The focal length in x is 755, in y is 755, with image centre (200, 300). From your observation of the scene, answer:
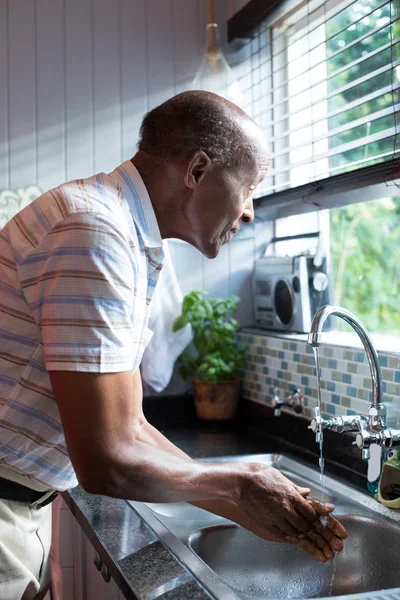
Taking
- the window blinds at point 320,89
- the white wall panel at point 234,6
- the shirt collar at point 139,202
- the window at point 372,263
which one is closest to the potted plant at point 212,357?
the window blinds at point 320,89

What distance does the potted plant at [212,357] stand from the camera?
2311mm

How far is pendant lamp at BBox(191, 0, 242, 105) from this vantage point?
2275 millimetres

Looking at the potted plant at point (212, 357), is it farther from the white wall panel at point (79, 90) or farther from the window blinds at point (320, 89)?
the white wall panel at point (79, 90)

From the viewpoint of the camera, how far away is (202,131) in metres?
1.12

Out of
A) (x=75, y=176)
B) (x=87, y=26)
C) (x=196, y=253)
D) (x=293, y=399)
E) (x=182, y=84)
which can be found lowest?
(x=293, y=399)

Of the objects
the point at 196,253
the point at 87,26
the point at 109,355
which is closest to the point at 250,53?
the point at 87,26

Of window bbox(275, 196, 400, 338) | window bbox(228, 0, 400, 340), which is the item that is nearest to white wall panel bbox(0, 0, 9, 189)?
window bbox(228, 0, 400, 340)

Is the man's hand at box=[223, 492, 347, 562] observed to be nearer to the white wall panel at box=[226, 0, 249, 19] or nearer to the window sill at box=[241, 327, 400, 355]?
the window sill at box=[241, 327, 400, 355]

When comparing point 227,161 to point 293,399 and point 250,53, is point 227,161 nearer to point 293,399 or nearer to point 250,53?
point 293,399

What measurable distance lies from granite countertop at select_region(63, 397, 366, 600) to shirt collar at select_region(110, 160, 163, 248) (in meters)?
0.49

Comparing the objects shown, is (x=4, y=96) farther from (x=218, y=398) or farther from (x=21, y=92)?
(x=218, y=398)

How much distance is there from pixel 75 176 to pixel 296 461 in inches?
45.1

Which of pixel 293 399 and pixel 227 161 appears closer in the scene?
pixel 227 161

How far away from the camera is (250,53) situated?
2510 millimetres
